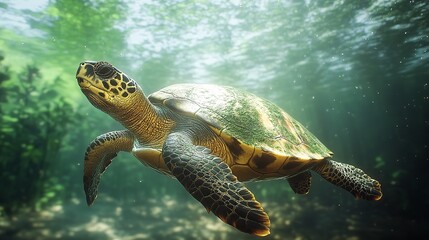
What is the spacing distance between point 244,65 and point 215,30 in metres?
5.62

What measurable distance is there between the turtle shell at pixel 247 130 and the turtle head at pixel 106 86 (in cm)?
71

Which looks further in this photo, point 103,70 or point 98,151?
point 98,151

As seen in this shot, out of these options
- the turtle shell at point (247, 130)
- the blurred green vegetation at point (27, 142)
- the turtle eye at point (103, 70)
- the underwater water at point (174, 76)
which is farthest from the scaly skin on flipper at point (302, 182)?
the blurred green vegetation at point (27, 142)

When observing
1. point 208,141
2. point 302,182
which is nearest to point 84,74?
point 208,141

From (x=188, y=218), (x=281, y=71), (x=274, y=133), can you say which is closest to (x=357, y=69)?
(x=281, y=71)

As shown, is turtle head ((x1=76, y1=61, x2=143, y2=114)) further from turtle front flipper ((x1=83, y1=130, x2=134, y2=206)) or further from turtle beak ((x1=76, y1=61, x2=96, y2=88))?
turtle front flipper ((x1=83, y1=130, x2=134, y2=206))

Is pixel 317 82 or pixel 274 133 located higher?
pixel 274 133

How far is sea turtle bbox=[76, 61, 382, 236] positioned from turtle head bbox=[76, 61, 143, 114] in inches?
0.4

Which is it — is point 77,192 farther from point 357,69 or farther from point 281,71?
point 357,69

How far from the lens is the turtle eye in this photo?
3.18 m

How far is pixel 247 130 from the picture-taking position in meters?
3.60

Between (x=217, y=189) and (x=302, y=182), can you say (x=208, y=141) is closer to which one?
(x=217, y=189)

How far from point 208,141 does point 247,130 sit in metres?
0.56

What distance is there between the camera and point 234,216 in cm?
220
